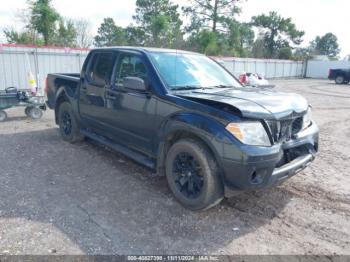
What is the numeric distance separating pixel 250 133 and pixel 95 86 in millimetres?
3036

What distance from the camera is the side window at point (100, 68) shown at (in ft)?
16.3

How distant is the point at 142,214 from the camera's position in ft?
11.8

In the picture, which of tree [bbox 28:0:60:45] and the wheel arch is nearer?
the wheel arch

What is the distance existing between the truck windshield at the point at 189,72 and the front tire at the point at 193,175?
2.89ft

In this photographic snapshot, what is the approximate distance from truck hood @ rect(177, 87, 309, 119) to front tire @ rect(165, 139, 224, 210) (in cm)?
57

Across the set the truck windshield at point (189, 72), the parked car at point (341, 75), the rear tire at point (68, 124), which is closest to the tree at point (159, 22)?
the parked car at point (341, 75)

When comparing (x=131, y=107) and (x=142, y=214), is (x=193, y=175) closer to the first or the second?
(x=142, y=214)

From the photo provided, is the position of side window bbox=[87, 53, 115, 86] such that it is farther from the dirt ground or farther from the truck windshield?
the dirt ground

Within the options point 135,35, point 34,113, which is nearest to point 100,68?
point 34,113

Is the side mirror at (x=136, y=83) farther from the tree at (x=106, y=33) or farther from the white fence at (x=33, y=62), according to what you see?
the tree at (x=106, y=33)

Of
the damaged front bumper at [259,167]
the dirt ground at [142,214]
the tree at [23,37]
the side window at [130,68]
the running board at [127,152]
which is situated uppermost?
the tree at [23,37]

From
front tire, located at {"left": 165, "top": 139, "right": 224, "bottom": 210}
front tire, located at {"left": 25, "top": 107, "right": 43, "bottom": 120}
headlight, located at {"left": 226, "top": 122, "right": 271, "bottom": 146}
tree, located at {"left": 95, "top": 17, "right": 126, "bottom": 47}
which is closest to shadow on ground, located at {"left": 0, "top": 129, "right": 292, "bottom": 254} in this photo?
front tire, located at {"left": 165, "top": 139, "right": 224, "bottom": 210}

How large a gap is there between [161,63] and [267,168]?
2.05 meters

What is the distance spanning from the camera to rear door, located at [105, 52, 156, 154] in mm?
4105
